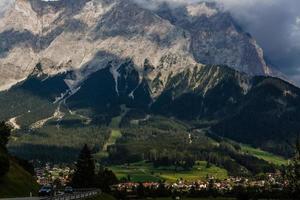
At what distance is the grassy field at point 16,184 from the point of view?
11659 cm

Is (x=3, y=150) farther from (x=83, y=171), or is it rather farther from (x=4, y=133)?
(x=83, y=171)

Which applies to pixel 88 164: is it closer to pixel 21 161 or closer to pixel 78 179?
pixel 78 179

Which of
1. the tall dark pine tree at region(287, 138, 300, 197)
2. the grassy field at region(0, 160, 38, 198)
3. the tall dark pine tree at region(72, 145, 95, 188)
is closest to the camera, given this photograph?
the tall dark pine tree at region(287, 138, 300, 197)

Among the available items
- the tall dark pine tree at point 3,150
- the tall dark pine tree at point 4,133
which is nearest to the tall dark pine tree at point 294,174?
the tall dark pine tree at point 3,150

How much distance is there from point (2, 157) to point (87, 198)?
20.7m

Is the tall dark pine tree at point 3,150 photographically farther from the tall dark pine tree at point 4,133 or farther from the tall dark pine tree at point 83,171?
the tall dark pine tree at point 83,171

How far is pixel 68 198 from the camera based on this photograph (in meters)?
97.8

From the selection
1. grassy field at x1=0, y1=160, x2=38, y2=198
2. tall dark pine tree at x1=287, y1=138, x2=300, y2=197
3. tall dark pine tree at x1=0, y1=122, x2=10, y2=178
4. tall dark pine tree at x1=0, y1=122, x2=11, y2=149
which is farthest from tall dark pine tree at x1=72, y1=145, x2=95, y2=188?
tall dark pine tree at x1=287, y1=138, x2=300, y2=197

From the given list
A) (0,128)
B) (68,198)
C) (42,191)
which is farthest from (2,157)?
(0,128)

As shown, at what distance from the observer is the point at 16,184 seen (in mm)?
128125

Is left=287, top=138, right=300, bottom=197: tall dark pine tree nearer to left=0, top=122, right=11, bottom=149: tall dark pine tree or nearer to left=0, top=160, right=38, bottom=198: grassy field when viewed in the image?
left=0, top=160, right=38, bottom=198: grassy field

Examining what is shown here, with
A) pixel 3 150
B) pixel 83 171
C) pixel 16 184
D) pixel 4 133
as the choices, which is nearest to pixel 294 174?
pixel 16 184

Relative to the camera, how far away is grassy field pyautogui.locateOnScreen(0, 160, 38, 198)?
117m

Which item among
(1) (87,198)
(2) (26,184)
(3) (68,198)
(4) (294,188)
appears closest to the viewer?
(3) (68,198)
